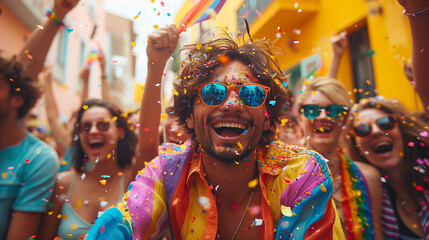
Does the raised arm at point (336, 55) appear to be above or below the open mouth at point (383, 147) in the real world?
above

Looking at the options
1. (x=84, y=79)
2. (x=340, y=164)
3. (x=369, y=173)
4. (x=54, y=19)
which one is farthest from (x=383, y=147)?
(x=84, y=79)

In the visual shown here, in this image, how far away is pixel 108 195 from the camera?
2383 mm

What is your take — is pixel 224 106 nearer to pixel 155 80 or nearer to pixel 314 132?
pixel 155 80

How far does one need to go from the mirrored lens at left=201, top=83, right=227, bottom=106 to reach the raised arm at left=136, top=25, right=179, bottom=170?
45cm

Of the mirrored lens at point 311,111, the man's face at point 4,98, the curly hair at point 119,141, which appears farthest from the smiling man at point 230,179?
the man's face at point 4,98

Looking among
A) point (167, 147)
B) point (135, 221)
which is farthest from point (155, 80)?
point (135, 221)

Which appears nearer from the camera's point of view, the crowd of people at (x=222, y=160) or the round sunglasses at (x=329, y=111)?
the crowd of people at (x=222, y=160)

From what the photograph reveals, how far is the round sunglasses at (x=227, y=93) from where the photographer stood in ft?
5.85

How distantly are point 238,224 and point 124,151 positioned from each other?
1.45 m

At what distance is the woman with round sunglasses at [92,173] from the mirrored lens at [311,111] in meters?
1.67

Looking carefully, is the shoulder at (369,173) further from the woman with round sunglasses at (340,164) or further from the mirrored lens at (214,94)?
the mirrored lens at (214,94)

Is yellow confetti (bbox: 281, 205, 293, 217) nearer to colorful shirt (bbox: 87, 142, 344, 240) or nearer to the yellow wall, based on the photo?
colorful shirt (bbox: 87, 142, 344, 240)

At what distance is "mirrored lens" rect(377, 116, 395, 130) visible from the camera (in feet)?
8.38

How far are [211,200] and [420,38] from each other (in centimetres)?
167
